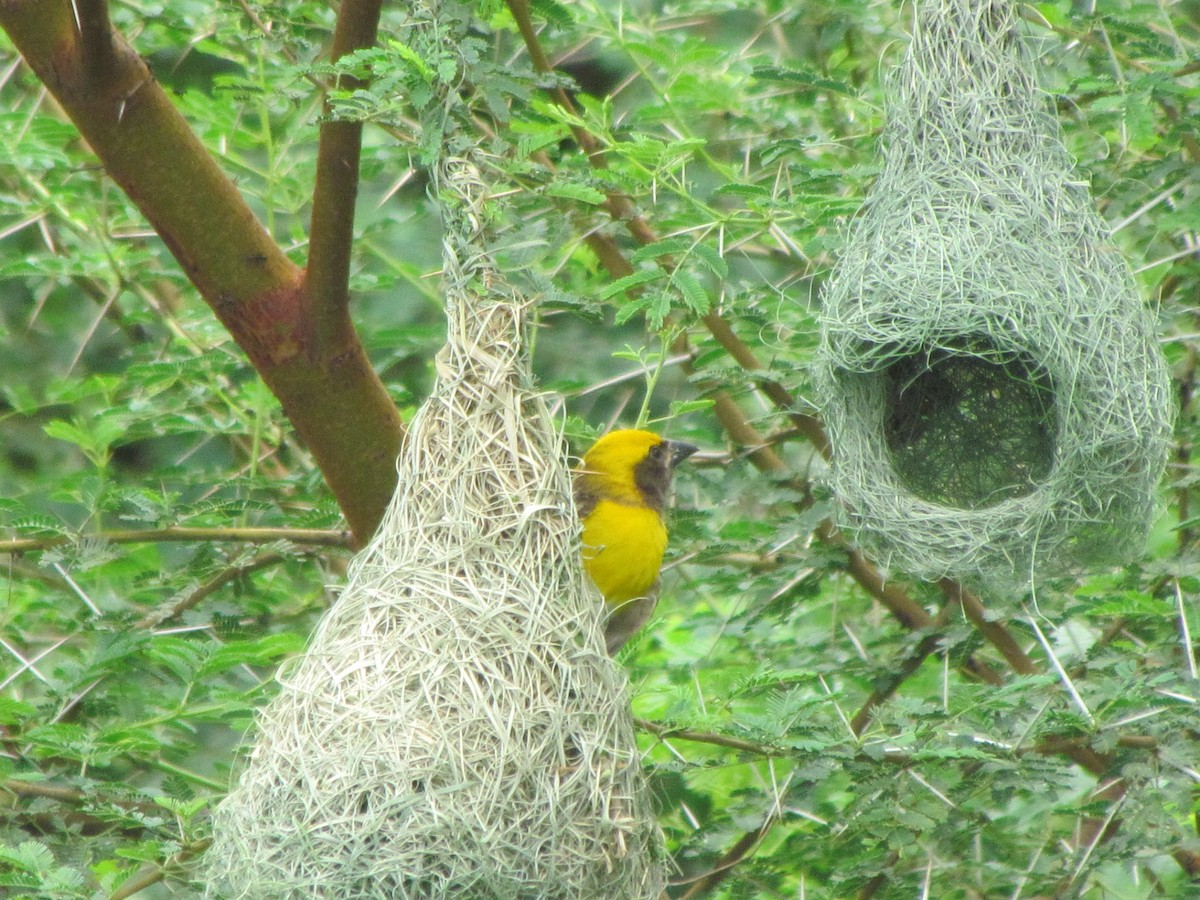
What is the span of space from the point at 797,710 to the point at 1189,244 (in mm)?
1546

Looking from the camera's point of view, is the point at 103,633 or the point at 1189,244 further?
the point at 1189,244

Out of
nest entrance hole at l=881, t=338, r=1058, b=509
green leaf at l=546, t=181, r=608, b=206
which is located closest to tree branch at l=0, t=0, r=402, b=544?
green leaf at l=546, t=181, r=608, b=206

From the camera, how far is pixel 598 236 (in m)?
3.65

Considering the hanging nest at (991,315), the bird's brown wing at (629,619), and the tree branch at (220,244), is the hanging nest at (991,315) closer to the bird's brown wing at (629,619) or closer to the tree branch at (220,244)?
the bird's brown wing at (629,619)

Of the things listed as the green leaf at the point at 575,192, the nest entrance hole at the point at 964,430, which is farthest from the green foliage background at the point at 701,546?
the nest entrance hole at the point at 964,430

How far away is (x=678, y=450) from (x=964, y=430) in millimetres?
669

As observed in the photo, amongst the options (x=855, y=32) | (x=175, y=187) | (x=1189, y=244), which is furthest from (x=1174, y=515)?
(x=175, y=187)

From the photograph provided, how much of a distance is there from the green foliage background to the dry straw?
217 millimetres

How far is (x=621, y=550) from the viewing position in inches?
129

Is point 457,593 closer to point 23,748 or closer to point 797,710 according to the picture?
point 797,710

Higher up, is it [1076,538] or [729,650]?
[1076,538]

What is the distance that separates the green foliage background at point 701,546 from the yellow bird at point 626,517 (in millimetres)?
94

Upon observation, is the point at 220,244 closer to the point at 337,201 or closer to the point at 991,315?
the point at 337,201

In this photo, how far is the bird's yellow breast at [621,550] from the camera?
3277mm
